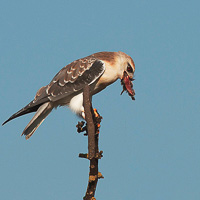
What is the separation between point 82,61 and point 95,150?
9.59 feet

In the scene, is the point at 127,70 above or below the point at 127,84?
above

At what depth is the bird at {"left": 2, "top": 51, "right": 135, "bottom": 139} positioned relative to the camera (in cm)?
925

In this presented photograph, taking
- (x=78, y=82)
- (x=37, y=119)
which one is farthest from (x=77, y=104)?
(x=37, y=119)

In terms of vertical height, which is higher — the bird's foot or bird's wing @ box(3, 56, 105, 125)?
bird's wing @ box(3, 56, 105, 125)

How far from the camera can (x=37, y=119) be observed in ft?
30.9

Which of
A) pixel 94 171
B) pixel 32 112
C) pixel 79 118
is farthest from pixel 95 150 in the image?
pixel 32 112

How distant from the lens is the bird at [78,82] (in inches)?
364

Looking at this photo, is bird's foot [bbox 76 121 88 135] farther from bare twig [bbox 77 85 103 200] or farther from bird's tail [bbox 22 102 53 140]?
bird's tail [bbox 22 102 53 140]

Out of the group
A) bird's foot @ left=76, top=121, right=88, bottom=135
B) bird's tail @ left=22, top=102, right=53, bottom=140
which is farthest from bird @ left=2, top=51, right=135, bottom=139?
bird's foot @ left=76, top=121, right=88, bottom=135

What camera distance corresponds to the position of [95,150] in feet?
23.6

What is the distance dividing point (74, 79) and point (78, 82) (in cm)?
11

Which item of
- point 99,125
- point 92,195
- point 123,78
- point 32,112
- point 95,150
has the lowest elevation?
point 92,195

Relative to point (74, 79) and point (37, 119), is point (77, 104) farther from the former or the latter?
point (37, 119)

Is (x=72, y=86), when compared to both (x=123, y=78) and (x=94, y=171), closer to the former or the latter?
(x=123, y=78)
